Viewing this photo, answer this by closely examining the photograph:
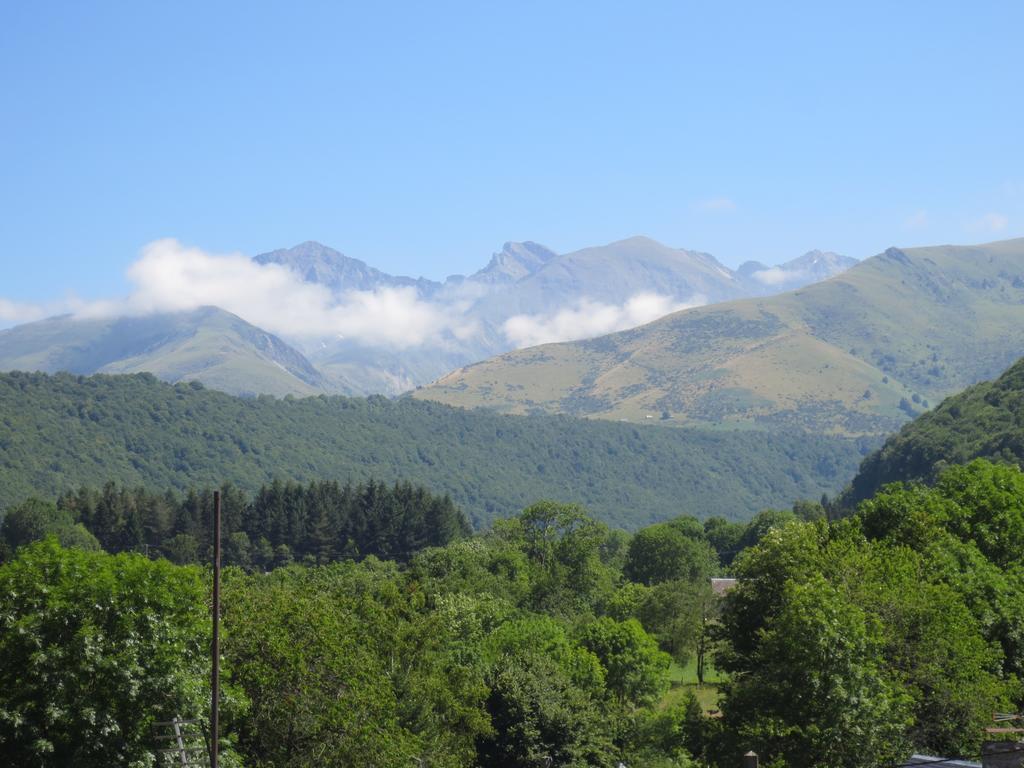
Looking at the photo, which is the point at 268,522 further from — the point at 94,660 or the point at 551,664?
the point at 94,660

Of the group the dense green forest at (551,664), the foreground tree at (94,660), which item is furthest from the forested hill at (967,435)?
the foreground tree at (94,660)

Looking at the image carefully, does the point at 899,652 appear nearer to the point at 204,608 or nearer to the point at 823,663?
the point at 823,663

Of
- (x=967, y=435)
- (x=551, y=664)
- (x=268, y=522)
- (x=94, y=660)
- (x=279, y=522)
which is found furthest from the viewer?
(x=279, y=522)

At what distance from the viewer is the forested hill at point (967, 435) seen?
158375 millimetres

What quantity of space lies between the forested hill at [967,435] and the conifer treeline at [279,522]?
211 feet

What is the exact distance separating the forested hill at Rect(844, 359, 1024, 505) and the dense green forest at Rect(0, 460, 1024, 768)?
9076 cm

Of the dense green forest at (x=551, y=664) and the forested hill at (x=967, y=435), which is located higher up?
the forested hill at (x=967, y=435)

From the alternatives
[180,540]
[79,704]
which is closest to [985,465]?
[79,704]

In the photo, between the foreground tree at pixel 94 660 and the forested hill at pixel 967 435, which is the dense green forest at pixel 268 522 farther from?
the foreground tree at pixel 94 660

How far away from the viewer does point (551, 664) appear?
216 feet

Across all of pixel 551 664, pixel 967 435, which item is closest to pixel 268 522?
pixel 967 435

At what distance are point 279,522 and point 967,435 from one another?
3637 inches

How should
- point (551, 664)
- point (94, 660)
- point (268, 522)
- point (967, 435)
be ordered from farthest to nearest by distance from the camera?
point (268, 522)
point (967, 435)
point (551, 664)
point (94, 660)

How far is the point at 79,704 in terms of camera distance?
39.4m
